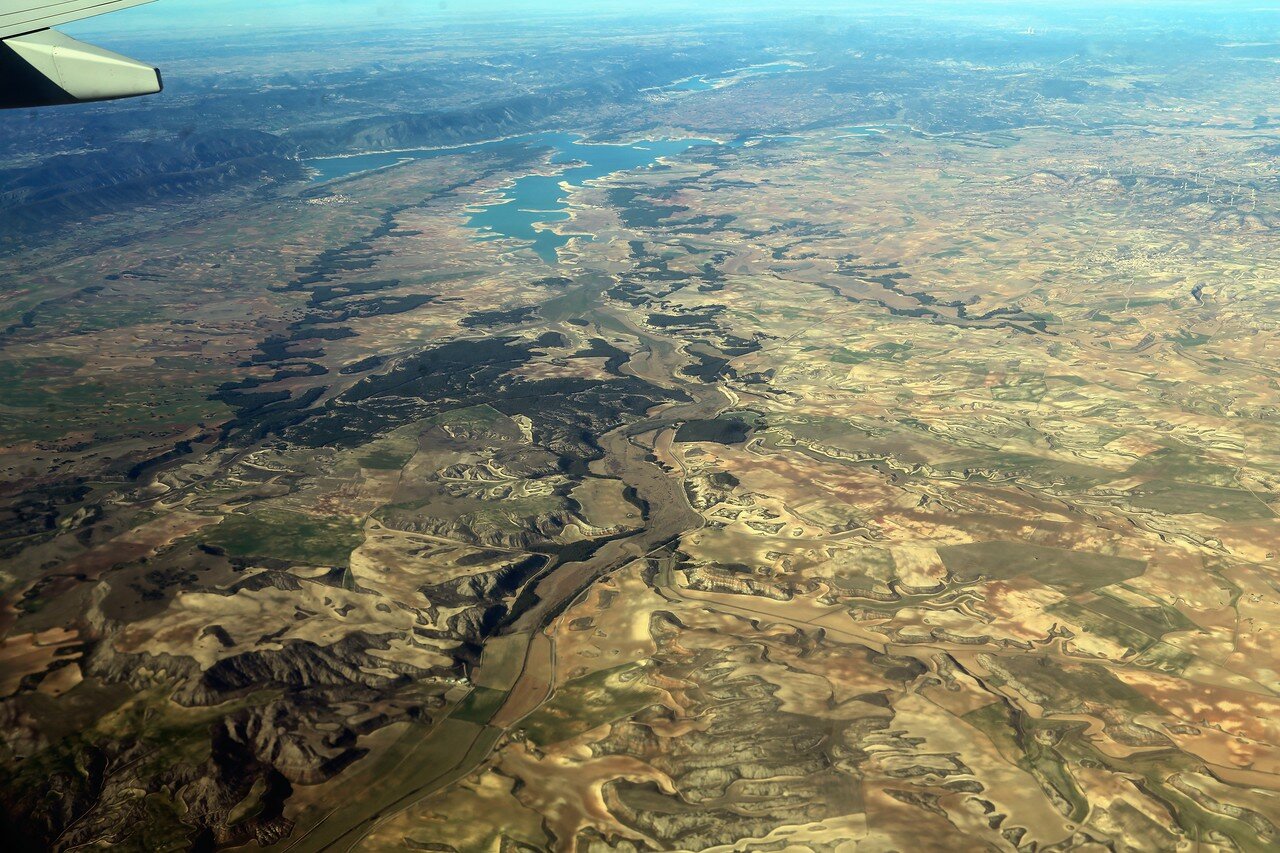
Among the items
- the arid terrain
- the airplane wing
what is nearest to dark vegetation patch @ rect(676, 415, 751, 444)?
the arid terrain

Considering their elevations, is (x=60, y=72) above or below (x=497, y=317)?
above

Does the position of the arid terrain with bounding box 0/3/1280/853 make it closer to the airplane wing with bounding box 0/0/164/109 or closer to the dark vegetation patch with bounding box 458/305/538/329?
the dark vegetation patch with bounding box 458/305/538/329

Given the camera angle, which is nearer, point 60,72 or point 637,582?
point 60,72

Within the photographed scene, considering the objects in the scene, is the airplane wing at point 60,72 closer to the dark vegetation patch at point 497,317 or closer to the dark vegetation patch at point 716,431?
the dark vegetation patch at point 716,431

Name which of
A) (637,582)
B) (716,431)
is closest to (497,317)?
(716,431)

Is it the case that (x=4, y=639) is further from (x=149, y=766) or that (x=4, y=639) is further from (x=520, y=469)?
(x=520, y=469)

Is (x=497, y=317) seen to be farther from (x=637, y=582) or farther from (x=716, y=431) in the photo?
(x=637, y=582)

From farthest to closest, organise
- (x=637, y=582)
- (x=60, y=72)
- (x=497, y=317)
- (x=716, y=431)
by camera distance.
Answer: (x=497, y=317)
(x=716, y=431)
(x=637, y=582)
(x=60, y=72)

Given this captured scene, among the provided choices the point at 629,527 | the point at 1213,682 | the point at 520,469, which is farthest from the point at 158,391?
the point at 1213,682

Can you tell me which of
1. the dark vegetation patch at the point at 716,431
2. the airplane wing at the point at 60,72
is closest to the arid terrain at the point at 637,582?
the dark vegetation patch at the point at 716,431
